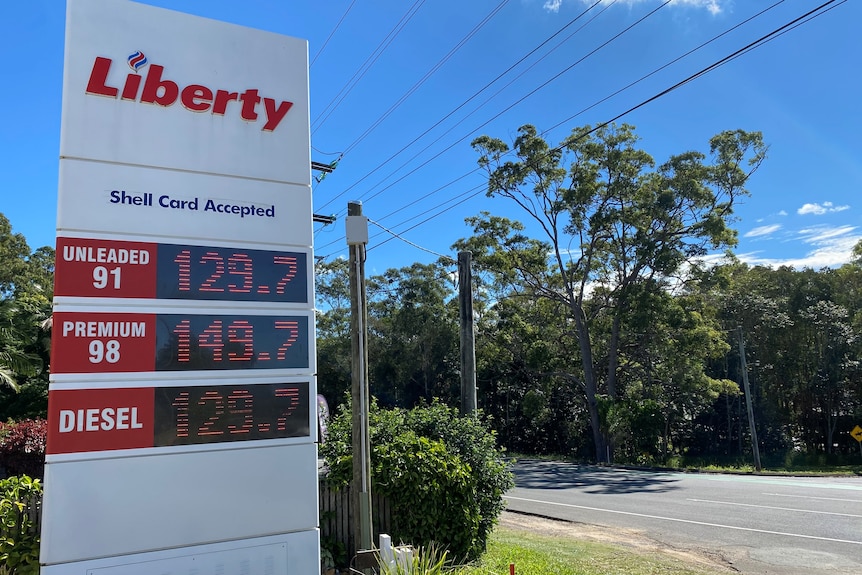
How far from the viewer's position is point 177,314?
4.42m

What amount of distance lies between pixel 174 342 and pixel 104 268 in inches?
29.0

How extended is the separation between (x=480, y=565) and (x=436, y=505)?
0.88m

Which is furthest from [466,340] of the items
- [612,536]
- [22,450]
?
[22,450]

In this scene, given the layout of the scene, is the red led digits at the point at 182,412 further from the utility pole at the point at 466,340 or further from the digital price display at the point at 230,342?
the utility pole at the point at 466,340

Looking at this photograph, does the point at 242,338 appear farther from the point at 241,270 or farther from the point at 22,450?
the point at 22,450

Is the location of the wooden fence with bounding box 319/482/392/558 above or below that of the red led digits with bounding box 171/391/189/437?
below

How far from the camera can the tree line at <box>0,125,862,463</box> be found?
27672 millimetres

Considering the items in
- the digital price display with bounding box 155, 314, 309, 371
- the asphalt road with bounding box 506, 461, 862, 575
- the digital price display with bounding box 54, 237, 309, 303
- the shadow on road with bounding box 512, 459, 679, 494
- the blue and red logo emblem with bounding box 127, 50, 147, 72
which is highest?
the blue and red logo emblem with bounding box 127, 50, 147, 72

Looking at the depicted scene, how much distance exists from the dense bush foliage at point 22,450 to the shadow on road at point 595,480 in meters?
12.0

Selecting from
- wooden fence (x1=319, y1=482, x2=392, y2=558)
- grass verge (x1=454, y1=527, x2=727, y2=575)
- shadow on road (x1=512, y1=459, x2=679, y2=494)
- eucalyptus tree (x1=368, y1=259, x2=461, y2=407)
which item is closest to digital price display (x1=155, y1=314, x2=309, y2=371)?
wooden fence (x1=319, y1=482, x2=392, y2=558)

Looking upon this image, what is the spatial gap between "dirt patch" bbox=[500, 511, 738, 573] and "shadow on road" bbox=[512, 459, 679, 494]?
4.12 m

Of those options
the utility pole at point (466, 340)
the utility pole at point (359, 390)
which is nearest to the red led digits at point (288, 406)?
the utility pole at point (359, 390)

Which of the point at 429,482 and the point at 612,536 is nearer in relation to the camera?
the point at 429,482

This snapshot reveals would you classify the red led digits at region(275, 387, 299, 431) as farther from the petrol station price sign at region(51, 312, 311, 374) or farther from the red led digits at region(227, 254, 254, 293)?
the red led digits at region(227, 254, 254, 293)
